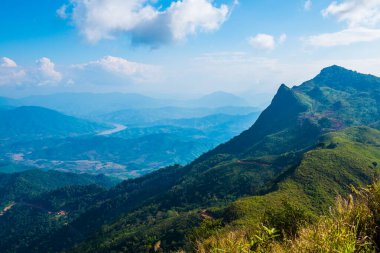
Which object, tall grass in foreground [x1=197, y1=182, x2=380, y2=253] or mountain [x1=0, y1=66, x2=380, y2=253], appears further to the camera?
mountain [x1=0, y1=66, x2=380, y2=253]

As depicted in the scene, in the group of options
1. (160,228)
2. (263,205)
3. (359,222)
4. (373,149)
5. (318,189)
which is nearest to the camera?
(359,222)

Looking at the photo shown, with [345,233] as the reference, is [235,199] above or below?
below

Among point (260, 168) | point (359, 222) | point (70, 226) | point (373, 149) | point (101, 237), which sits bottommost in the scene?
point (70, 226)

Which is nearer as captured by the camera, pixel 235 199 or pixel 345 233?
pixel 345 233

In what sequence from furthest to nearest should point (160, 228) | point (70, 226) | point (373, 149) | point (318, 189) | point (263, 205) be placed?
point (70, 226), point (373, 149), point (160, 228), point (318, 189), point (263, 205)

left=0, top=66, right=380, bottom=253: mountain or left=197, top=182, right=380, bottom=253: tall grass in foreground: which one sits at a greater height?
left=197, top=182, right=380, bottom=253: tall grass in foreground

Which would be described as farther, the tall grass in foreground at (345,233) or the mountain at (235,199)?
the mountain at (235,199)

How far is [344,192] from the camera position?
338 feet

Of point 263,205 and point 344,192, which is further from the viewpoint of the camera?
point 344,192

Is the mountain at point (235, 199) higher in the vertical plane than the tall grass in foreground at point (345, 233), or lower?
lower

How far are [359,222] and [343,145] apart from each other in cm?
13402

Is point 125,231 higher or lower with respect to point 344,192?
lower

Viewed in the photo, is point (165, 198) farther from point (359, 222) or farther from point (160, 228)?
point (359, 222)

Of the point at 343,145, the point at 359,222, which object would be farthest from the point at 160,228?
the point at 359,222
